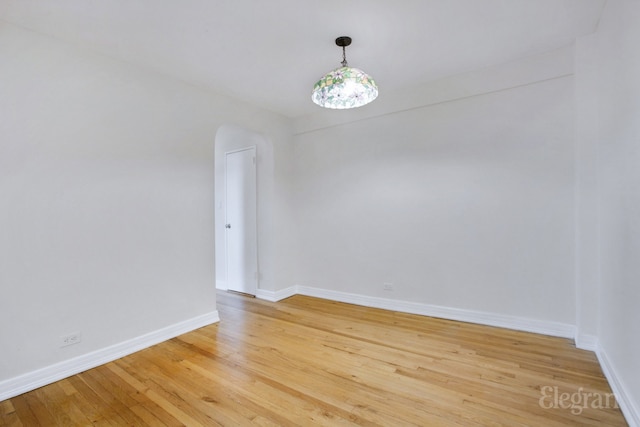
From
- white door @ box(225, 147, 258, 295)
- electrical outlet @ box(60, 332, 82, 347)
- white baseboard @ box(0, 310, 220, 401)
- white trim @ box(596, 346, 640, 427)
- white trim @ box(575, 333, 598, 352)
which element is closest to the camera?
white trim @ box(596, 346, 640, 427)

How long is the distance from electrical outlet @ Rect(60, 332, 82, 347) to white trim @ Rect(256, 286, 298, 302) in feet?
7.34

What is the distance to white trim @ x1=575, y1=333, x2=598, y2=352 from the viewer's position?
2.57 m

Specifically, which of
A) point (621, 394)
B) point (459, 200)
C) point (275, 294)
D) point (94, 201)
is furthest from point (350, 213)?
point (621, 394)

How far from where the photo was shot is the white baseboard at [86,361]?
2139mm

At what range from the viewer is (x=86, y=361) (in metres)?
2.47

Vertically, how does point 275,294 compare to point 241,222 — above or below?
below

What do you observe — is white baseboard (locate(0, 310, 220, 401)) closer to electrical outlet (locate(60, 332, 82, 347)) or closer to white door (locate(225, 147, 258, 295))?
electrical outlet (locate(60, 332, 82, 347))

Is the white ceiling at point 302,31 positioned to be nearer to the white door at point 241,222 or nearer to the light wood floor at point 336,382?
the white door at point 241,222

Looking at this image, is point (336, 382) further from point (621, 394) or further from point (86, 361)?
point (86, 361)

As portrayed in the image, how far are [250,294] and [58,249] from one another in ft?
8.53

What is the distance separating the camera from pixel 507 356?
2.53m

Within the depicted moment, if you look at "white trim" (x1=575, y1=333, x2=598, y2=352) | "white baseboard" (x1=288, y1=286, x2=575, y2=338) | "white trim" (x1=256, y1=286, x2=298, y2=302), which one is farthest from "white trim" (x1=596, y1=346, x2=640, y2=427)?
"white trim" (x1=256, y1=286, x2=298, y2=302)

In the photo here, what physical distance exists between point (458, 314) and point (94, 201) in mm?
3686

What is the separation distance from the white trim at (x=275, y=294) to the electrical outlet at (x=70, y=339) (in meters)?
2.24
